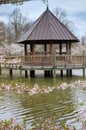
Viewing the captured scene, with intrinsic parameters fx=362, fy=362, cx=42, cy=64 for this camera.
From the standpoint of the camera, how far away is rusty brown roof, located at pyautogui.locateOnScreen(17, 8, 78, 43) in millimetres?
30219

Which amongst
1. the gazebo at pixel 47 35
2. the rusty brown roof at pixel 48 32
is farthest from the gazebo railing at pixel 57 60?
the rusty brown roof at pixel 48 32

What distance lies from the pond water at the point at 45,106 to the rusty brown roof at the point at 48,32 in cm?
1022

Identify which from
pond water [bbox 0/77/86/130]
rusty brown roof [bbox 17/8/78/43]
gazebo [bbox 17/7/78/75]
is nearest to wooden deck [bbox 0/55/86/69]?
gazebo [bbox 17/7/78/75]

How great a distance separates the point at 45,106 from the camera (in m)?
15.3

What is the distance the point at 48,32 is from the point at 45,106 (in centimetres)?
1614

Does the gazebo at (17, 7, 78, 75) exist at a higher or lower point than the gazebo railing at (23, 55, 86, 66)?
higher

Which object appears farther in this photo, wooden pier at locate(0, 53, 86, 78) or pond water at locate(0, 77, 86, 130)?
wooden pier at locate(0, 53, 86, 78)

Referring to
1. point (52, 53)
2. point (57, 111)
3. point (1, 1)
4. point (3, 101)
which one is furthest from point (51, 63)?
point (1, 1)

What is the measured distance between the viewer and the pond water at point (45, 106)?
41.3 feet

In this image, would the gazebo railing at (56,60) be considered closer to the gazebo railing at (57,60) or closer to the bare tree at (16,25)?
the gazebo railing at (57,60)

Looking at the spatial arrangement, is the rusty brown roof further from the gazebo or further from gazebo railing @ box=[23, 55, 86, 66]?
gazebo railing @ box=[23, 55, 86, 66]

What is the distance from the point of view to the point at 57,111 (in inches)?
548

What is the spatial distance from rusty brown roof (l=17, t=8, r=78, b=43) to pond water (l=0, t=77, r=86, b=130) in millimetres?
10221

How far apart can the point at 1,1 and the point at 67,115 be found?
258 inches
